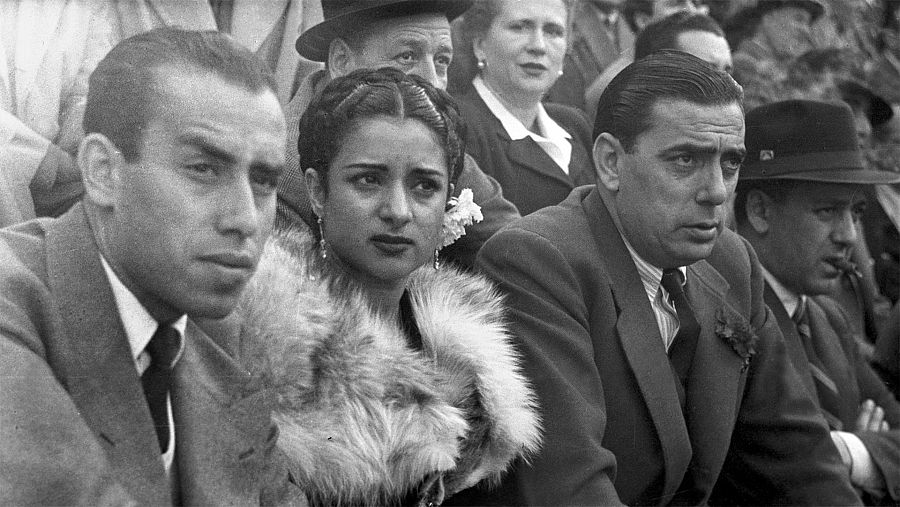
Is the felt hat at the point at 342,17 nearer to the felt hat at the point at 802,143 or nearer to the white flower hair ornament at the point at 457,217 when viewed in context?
the white flower hair ornament at the point at 457,217

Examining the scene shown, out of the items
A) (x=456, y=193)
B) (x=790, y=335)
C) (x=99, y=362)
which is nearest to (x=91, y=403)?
(x=99, y=362)

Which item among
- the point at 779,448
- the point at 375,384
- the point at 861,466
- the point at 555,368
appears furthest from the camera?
the point at 861,466

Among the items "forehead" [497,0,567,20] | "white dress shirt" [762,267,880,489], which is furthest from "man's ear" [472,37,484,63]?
"white dress shirt" [762,267,880,489]

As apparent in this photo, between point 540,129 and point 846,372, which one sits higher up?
point 540,129

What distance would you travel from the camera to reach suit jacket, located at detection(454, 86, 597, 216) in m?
3.29

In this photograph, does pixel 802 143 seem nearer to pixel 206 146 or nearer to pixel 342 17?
pixel 342 17

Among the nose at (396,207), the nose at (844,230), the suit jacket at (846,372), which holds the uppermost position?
the nose at (396,207)

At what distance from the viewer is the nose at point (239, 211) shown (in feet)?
6.22

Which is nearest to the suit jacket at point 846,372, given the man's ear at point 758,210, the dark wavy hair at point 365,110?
the man's ear at point 758,210

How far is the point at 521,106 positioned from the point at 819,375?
1.35 m

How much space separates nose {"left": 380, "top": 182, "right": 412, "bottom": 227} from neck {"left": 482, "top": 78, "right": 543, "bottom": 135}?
1.12 m

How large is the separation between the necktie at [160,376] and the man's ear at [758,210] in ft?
7.67

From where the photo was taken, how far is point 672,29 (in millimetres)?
3971

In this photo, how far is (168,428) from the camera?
191 cm
